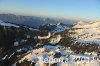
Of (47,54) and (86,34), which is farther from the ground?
(47,54)

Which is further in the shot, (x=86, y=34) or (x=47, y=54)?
(x=86, y=34)

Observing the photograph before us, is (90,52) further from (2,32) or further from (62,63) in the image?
(2,32)

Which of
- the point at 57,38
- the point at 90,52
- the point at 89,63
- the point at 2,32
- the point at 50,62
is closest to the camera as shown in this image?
the point at 89,63

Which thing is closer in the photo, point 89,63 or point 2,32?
point 89,63

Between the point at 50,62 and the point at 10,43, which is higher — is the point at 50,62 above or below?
above

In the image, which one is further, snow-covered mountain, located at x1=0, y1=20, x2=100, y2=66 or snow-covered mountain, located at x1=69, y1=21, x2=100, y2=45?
snow-covered mountain, located at x1=69, y1=21, x2=100, y2=45

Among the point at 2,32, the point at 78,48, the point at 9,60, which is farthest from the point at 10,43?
the point at 78,48

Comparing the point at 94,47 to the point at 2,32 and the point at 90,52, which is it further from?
the point at 2,32

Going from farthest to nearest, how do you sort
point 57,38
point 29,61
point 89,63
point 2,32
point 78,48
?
point 2,32, point 57,38, point 78,48, point 29,61, point 89,63

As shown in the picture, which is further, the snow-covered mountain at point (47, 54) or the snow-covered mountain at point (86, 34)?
the snow-covered mountain at point (86, 34)
